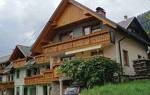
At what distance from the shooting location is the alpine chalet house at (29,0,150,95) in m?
26.0

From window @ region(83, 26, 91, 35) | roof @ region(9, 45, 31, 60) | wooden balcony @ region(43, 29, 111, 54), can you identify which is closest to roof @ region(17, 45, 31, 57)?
roof @ region(9, 45, 31, 60)

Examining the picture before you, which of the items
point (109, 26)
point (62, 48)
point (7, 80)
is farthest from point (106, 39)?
point (7, 80)

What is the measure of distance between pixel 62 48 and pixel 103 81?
7485mm

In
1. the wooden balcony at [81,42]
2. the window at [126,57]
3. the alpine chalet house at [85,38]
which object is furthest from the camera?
the window at [126,57]

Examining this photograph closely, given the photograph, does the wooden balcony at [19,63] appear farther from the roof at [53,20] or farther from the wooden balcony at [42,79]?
Result: the roof at [53,20]

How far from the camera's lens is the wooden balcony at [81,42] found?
82.8 feet

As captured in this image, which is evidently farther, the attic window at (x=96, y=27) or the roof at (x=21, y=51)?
the roof at (x=21, y=51)

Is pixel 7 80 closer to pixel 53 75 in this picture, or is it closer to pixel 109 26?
pixel 53 75

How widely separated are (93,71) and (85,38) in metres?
4.60

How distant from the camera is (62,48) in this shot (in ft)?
96.3

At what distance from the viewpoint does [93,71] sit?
2312 cm

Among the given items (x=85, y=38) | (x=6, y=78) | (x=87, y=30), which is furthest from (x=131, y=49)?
(x=6, y=78)

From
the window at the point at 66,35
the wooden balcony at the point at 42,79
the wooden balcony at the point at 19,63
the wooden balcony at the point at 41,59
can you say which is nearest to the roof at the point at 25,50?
the wooden balcony at the point at 19,63

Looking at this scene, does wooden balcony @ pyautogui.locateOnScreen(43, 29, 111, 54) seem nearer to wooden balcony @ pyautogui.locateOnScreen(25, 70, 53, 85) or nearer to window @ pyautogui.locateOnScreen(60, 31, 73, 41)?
window @ pyautogui.locateOnScreen(60, 31, 73, 41)
